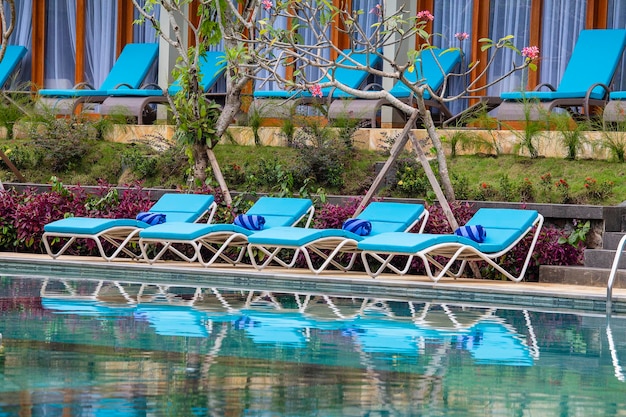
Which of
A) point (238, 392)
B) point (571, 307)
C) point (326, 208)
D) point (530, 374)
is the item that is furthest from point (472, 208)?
point (238, 392)

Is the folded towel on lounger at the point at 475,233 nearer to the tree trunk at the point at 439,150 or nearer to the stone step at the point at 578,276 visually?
the stone step at the point at 578,276

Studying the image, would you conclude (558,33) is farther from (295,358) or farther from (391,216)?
(295,358)

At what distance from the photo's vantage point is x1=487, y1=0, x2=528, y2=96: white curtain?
16.0 meters

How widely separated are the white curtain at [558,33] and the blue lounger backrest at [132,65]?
553 centimetres

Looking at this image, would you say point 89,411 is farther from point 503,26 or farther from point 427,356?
point 503,26

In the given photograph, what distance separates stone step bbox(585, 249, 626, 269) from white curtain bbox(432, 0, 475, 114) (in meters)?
5.96

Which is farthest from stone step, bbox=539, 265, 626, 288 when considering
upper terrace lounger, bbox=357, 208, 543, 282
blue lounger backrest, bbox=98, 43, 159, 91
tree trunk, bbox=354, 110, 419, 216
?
blue lounger backrest, bbox=98, 43, 159, 91

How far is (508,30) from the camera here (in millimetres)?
16156

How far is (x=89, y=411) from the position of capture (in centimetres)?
457

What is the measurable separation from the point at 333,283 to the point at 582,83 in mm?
5356

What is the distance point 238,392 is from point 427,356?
4.96 ft

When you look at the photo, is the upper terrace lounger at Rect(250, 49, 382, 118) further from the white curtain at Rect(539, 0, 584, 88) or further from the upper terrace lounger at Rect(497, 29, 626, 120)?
the white curtain at Rect(539, 0, 584, 88)

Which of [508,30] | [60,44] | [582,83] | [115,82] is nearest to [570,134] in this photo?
[582,83]

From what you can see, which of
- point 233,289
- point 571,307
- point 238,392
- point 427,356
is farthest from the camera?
point 233,289
